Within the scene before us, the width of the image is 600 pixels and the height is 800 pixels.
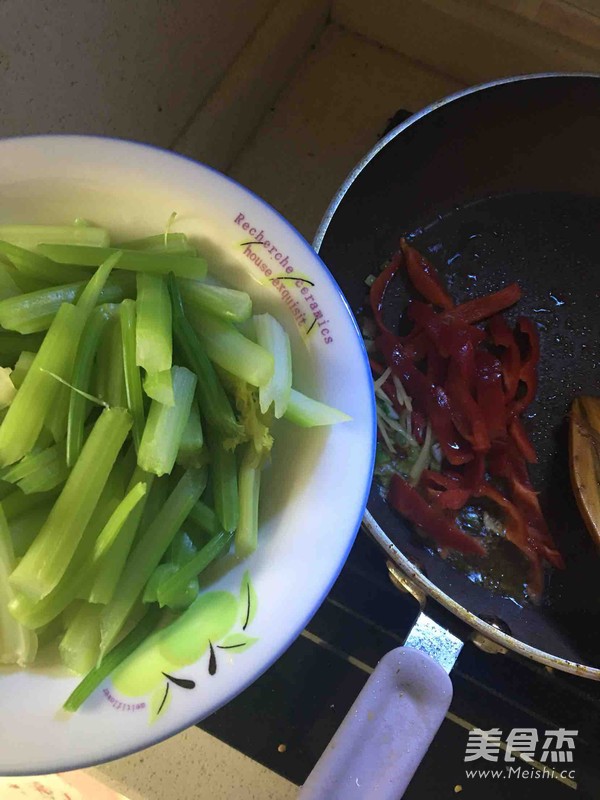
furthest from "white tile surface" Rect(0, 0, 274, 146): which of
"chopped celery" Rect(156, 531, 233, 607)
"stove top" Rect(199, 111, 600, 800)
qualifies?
"stove top" Rect(199, 111, 600, 800)

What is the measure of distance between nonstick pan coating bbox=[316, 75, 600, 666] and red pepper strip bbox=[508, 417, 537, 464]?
0.02 m

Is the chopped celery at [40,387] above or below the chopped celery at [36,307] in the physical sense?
below

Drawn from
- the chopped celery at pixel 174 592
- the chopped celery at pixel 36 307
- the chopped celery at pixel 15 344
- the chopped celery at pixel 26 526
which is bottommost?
the chopped celery at pixel 174 592

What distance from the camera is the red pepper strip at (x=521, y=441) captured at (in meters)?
0.81

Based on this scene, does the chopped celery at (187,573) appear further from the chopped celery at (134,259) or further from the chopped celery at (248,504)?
the chopped celery at (134,259)

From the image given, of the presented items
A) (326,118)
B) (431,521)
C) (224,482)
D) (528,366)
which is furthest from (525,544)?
(326,118)

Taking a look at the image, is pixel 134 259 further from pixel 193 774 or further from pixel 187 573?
pixel 193 774

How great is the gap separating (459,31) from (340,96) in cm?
19

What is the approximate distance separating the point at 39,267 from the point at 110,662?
0.30 meters

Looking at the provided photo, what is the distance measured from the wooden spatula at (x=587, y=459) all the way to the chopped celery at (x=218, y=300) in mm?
496

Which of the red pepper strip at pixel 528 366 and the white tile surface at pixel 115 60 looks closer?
the white tile surface at pixel 115 60

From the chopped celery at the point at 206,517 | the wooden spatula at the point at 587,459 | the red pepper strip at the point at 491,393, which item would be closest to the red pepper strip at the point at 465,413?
the red pepper strip at the point at 491,393

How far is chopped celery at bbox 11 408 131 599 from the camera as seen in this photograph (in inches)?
17.6

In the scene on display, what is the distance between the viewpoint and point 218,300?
0.51 metres
